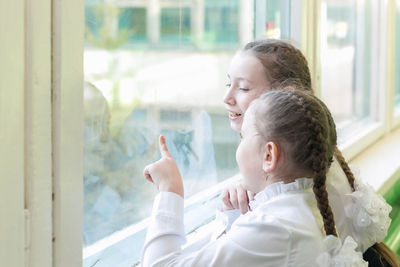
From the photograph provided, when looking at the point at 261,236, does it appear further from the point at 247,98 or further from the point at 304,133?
the point at 247,98

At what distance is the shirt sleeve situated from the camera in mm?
809

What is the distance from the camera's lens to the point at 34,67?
744 mm

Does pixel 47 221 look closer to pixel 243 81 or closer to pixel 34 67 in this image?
pixel 34 67

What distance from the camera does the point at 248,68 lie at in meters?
1.13

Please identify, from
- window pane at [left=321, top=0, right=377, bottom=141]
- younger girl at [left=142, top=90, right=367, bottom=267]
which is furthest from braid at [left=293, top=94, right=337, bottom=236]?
window pane at [left=321, top=0, right=377, bottom=141]

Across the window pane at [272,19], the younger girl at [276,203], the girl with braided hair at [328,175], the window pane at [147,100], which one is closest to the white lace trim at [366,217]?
the girl with braided hair at [328,175]

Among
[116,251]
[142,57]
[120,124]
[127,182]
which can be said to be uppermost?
[142,57]

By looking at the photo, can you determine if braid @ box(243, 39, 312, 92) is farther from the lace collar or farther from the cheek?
the lace collar

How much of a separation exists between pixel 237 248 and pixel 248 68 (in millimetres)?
422

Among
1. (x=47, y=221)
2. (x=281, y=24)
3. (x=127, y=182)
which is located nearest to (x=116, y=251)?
(x=127, y=182)

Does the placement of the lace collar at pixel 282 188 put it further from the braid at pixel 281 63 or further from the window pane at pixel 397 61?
the window pane at pixel 397 61

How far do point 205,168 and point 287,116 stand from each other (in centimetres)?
70

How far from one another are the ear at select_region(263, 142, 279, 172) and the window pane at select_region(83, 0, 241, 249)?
291mm

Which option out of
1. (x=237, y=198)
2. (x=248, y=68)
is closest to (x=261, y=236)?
(x=237, y=198)
